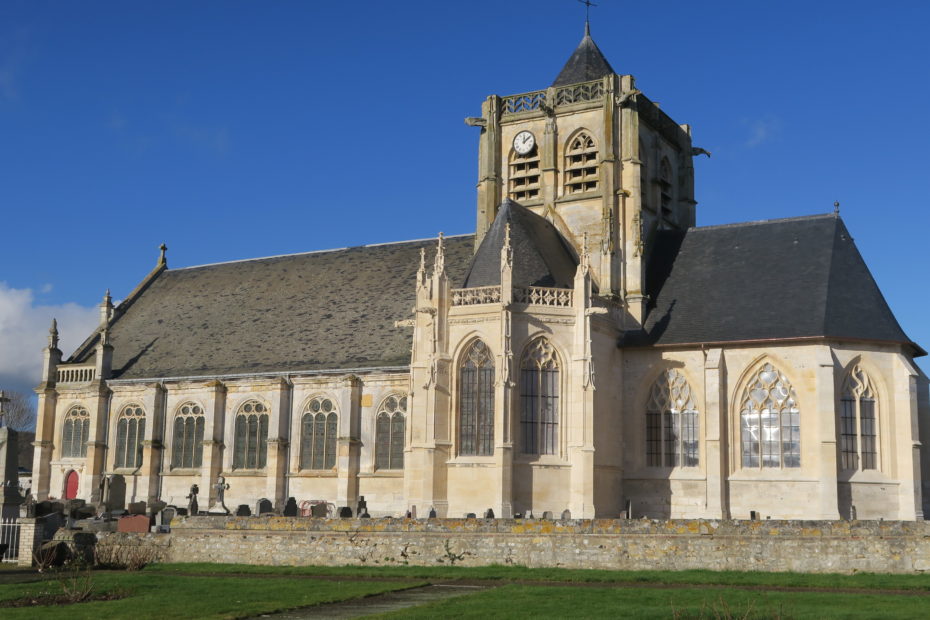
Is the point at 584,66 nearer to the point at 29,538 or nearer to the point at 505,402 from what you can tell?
the point at 505,402

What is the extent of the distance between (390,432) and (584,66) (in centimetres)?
1745

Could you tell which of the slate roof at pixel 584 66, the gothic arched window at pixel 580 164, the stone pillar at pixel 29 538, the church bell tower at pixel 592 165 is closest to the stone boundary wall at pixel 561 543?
the stone pillar at pixel 29 538

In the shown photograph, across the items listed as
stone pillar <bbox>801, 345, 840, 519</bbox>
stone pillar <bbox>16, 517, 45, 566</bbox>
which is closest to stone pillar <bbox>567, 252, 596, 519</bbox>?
stone pillar <bbox>801, 345, 840, 519</bbox>

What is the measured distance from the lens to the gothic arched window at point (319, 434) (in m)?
42.0

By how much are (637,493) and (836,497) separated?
6702 mm

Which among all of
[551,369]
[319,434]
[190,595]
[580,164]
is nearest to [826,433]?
[551,369]

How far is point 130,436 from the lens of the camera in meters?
46.8

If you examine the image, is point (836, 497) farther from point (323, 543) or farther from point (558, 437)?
point (323, 543)

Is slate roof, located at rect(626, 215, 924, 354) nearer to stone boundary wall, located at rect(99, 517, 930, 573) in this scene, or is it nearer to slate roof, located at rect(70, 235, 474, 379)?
slate roof, located at rect(70, 235, 474, 379)

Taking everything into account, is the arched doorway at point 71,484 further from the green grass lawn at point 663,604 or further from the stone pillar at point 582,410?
the green grass lawn at point 663,604

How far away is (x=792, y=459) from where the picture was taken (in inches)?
1353

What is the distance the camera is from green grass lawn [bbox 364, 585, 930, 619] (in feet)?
51.4

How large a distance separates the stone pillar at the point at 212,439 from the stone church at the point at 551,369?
0.32ft

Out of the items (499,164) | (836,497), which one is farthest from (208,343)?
(836,497)
